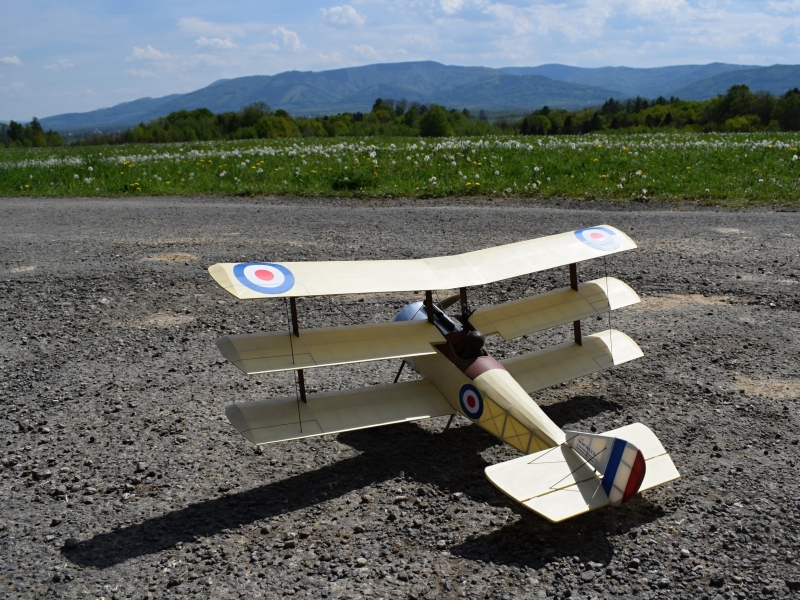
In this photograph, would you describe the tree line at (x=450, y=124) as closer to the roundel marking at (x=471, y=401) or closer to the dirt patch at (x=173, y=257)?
the dirt patch at (x=173, y=257)

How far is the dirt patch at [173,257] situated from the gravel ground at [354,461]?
463mm

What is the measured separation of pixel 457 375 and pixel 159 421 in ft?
11.5

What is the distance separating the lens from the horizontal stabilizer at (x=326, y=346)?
5.91 meters

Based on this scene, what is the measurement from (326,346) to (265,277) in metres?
0.93

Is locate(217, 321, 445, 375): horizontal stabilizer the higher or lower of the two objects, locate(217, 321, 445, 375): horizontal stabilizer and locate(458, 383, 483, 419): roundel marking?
the higher

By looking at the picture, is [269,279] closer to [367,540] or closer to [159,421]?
[367,540]

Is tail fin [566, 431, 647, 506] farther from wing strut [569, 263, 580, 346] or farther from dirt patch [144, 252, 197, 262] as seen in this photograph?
Answer: dirt patch [144, 252, 197, 262]

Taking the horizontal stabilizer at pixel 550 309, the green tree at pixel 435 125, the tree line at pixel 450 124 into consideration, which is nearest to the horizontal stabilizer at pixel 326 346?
the horizontal stabilizer at pixel 550 309

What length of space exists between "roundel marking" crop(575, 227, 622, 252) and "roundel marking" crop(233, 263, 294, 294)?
3.45 meters

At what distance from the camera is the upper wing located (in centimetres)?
575

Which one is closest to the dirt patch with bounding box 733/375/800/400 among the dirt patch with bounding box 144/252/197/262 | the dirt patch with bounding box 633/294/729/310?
the dirt patch with bounding box 633/294/729/310

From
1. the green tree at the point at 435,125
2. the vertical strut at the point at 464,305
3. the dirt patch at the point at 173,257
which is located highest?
the green tree at the point at 435,125

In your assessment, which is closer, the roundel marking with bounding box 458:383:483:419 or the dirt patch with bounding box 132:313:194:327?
the roundel marking with bounding box 458:383:483:419

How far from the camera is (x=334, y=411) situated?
645 centimetres
